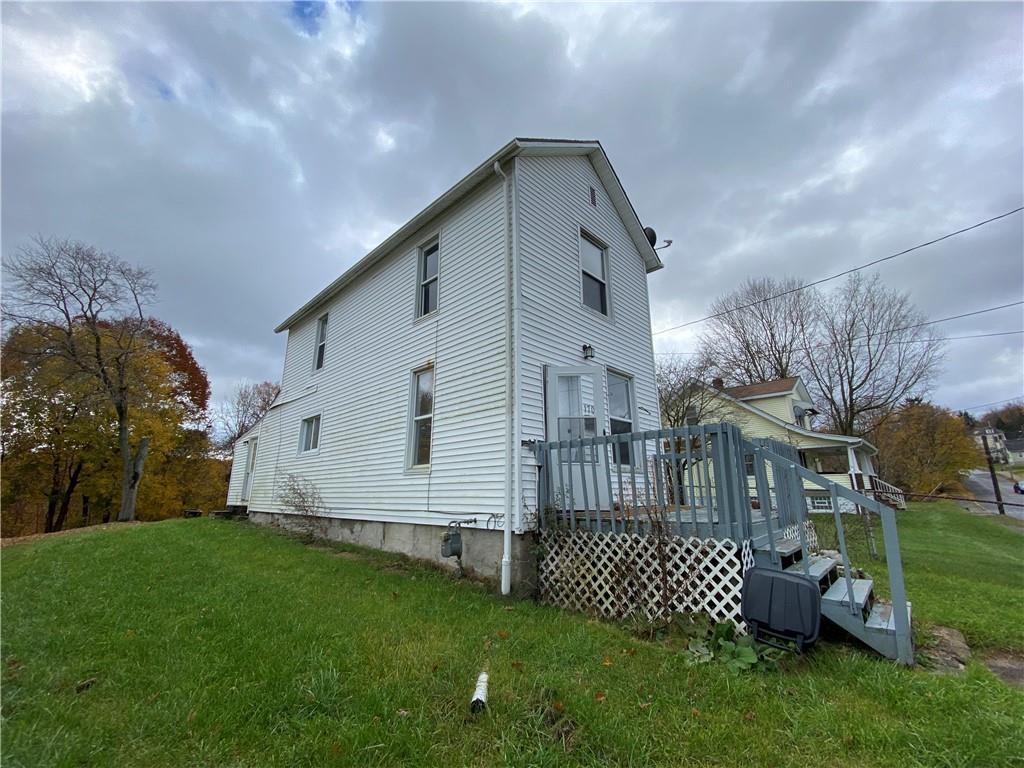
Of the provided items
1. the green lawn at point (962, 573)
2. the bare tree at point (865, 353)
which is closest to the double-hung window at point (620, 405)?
the green lawn at point (962, 573)

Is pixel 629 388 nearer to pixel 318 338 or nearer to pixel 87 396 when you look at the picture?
pixel 318 338

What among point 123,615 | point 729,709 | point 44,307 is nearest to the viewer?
point 729,709

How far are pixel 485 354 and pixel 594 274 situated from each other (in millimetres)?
3183

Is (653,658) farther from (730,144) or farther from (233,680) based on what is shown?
(730,144)

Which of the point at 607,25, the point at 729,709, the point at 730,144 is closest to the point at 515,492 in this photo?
the point at 729,709

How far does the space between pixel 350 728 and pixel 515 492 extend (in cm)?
342

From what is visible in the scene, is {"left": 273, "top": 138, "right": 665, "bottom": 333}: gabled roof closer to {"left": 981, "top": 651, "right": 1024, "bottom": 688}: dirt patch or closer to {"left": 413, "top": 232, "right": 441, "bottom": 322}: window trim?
{"left": 413, "top": 232, "right": 441, "bottom": 322}: window trim

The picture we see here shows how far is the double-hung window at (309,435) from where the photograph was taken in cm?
1052

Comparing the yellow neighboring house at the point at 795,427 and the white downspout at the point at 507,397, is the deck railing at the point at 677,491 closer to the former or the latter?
A: the white downspout at the point at 507,397

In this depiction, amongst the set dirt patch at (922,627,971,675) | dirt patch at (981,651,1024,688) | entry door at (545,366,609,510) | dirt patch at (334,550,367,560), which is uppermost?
entry door at (545,366,609,510)

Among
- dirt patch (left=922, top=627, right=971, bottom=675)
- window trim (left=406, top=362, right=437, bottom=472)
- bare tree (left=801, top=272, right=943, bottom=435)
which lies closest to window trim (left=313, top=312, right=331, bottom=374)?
window trim (left=406, top=362, right=437, bottom=472)

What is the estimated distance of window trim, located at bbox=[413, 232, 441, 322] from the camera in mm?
7805

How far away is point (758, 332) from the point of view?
82.5ft

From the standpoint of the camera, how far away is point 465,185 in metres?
7.23
